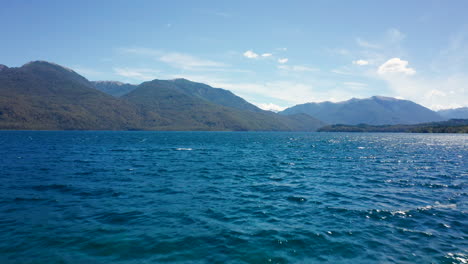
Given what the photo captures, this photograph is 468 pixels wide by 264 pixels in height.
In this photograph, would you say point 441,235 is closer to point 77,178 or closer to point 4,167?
point 77,178

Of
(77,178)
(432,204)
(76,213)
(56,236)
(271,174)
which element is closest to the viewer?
(56,236)

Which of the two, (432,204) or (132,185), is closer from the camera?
(432,204)

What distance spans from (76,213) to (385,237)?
2392cm

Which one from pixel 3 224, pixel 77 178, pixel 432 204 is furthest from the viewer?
pixel 77 178

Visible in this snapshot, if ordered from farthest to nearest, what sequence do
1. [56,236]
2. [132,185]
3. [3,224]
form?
[132,185] < [3,224] < [56,236]

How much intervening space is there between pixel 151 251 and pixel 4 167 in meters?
44.6

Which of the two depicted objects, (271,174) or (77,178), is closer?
(77,178)

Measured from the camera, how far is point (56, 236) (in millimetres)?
16250

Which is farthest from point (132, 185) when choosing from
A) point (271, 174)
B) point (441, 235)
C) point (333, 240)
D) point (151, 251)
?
point (441, 235)

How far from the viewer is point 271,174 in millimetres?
41719

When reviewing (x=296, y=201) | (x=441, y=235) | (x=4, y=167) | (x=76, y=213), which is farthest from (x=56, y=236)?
(x=4, y=167)

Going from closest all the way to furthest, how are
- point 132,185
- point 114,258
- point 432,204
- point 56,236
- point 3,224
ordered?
point 114,258 < point 56,236 < point 3,224 < point 432,204 < point 132,185

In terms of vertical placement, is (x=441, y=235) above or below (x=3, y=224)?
above

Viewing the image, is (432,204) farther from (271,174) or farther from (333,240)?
(271,174)
